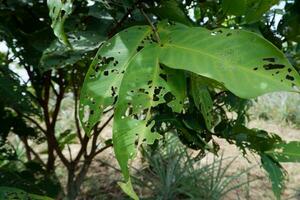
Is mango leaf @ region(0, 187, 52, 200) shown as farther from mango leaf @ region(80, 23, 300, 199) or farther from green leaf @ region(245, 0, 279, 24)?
green leaf @ region(245, 0, 279, 24)

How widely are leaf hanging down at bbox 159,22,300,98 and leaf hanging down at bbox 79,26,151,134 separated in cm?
7

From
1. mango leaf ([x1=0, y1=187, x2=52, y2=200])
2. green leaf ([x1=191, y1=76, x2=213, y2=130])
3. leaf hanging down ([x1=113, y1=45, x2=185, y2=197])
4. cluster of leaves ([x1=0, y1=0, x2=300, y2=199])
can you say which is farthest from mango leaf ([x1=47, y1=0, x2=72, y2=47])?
mango leaf ([x1=0, y1=187, x2=52, y2=200])

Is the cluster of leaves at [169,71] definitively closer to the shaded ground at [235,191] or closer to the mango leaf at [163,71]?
the mango leaf at [163,71]

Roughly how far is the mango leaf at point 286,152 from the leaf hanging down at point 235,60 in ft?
1.11

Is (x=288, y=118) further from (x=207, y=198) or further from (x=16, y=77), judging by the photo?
(x=16, y=77)

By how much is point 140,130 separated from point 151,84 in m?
0.08

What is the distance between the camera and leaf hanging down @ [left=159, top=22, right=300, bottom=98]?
25.0 inches

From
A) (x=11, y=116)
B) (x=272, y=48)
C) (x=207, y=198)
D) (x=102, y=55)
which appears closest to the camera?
(x=272, y=48)

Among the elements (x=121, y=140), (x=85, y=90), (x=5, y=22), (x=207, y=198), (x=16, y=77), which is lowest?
(x=207, y=198)

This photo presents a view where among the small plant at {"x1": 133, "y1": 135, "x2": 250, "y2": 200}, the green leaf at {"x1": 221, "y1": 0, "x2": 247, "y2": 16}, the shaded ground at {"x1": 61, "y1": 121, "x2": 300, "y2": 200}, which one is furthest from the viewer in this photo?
the shaded ground at {"x1": 61, "y1": 121, "x2": 300, "y2": 200}

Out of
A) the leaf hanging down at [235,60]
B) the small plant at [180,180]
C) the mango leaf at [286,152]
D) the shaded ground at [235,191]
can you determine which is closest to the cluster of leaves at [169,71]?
the leaf hanging down at [235,60]

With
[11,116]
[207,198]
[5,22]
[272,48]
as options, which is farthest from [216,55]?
[207,198]

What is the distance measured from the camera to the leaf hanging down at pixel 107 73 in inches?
29.2

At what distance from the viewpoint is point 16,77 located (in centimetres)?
124
